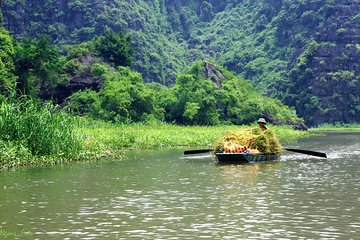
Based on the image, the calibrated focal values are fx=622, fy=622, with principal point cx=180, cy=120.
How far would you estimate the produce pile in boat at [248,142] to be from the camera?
30086 millimetres

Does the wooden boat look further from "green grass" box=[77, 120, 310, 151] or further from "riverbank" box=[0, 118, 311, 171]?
"green grass" box=[77, 120, 310, 151]

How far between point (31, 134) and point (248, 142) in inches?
413

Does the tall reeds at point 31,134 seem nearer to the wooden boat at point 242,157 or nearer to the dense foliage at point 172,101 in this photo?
the wooden boat at point 242,157

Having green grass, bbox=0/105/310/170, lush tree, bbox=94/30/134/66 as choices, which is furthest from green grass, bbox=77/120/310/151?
lush tree, bbox=94/30/134/66

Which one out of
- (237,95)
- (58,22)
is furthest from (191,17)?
(237,95)

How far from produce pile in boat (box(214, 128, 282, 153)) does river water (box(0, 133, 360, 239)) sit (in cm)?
217

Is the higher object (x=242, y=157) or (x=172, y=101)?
(x=172, y=101)

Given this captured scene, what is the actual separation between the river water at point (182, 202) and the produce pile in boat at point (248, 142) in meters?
2.17

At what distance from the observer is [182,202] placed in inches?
677

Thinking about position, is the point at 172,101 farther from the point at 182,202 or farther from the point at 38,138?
the point at 182,202

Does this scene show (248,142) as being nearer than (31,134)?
No

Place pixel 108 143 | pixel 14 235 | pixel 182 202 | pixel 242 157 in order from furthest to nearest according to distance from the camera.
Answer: pixel 108 143 → pixel 242 157 → pixel 182 202 → pixel 14 235

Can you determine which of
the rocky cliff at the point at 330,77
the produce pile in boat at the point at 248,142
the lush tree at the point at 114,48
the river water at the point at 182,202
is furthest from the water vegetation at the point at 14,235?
the rocky cliff at the point at 330,77

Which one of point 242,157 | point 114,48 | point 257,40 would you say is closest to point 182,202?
point 242,157
